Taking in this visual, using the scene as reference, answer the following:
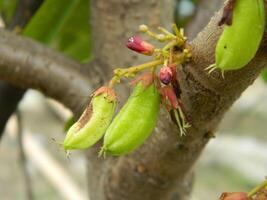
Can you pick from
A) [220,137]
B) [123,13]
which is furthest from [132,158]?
[220,137]

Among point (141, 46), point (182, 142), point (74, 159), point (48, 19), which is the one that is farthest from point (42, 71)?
point (74, 159)

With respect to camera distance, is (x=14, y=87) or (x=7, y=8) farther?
(x=7, y=8)

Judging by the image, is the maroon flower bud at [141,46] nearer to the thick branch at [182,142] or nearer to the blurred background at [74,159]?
the thick branch at [182,142]

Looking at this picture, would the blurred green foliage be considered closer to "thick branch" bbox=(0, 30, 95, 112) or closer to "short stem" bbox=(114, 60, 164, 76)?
"thick branch" bbox=(0, 30, 95, 112)

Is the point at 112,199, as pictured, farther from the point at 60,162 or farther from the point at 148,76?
the point at 60,162

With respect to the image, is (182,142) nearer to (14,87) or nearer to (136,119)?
(136,119)

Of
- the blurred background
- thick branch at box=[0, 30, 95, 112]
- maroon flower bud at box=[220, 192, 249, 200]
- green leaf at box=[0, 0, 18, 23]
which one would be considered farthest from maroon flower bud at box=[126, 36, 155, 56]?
the blurred background

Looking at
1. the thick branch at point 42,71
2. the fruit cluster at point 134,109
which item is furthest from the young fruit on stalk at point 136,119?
the thick branch at point 42,71
